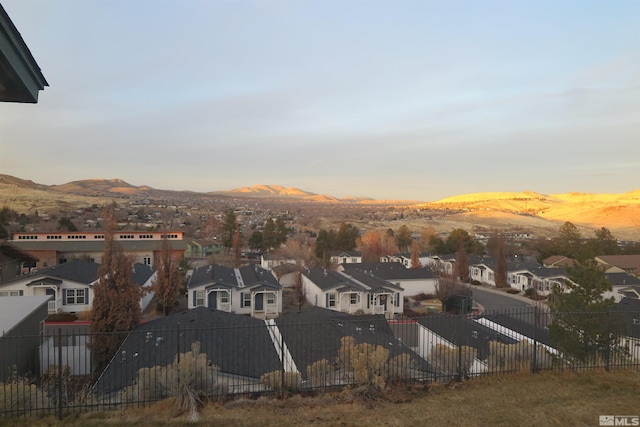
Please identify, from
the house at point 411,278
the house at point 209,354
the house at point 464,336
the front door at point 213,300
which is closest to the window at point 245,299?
the front door at point 213,300

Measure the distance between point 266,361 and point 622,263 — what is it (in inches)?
2043

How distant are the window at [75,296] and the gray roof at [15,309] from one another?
41.2 feet

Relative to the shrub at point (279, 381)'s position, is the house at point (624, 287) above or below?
below

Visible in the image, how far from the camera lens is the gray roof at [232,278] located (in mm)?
27194

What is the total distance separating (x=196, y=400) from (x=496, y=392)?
5135 millimetres

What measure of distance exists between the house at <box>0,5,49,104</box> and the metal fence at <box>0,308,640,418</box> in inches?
198

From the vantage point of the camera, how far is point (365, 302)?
97.6 feet

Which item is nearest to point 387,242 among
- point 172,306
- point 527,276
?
Answer: point 527,276

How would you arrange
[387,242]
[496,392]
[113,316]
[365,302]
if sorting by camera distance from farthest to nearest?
1. [387,242]
2. [365,302]
3. [113,316]
4. [496,392]

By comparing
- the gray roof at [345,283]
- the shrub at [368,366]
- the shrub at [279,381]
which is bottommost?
the gray roof at [345,283]

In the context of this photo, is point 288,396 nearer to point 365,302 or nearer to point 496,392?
point 496,392

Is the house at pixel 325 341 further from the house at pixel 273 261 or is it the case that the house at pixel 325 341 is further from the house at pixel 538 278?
the house at pixel 273 261

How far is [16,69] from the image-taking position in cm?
280

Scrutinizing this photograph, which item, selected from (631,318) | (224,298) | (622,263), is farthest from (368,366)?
(622,263)
